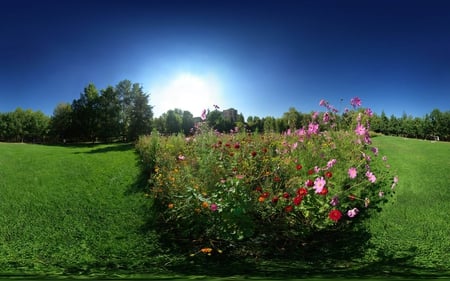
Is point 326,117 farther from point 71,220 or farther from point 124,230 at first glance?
point 71,220

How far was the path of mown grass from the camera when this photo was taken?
143 inches

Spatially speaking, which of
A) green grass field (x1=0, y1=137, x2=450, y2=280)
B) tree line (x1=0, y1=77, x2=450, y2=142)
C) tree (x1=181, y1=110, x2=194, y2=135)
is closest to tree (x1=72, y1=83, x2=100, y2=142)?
tree line (x1=0, y1=77, x2=450, y2=142)

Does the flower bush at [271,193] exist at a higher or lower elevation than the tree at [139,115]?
lower

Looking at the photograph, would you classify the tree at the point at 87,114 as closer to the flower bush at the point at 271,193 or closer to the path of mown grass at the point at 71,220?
the path of mown grass at the point at 71,220

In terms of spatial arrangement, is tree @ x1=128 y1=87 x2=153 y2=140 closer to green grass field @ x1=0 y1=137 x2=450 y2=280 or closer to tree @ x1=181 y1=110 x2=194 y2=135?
tree @ x1=181 y1=110 x2=194 y2=135

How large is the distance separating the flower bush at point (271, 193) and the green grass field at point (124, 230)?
43 cm

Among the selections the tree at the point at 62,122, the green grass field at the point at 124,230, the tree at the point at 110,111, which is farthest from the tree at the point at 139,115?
the green grass field at the point at 124,230

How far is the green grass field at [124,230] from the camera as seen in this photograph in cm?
320

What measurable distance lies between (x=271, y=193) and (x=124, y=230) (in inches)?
89.4

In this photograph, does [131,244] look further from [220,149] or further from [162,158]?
[162,158]

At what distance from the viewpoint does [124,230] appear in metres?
4.80

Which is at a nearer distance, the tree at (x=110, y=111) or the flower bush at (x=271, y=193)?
the flower bush at (x=271, y=193)

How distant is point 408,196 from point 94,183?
255 inches

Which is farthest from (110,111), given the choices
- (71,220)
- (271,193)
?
(271,193)
